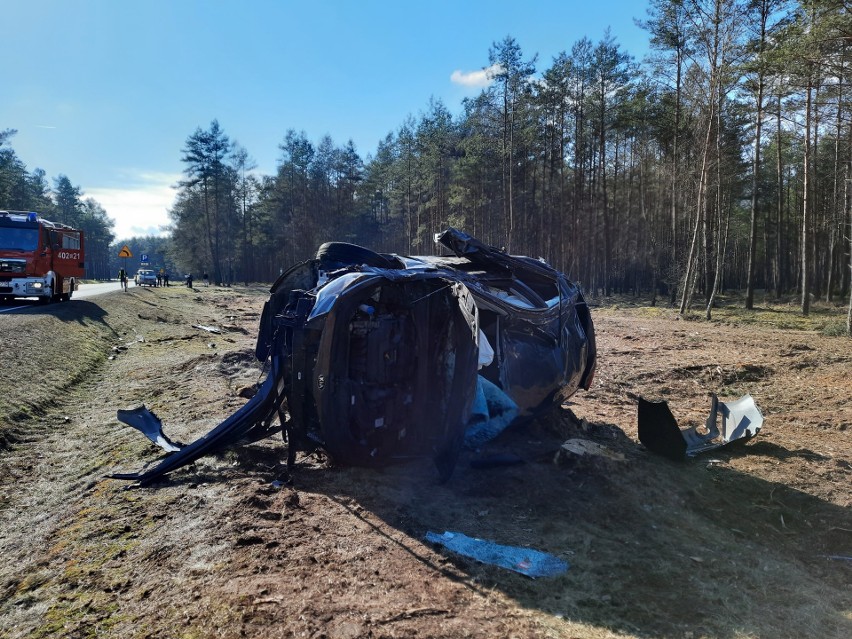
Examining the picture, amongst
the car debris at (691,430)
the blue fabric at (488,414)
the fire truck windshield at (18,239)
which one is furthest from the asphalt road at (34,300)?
the car debris at (691,430)

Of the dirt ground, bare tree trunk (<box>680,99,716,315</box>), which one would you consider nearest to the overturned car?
the dirt ground

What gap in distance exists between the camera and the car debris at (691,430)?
574 cm

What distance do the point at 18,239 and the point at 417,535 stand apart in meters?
17.5

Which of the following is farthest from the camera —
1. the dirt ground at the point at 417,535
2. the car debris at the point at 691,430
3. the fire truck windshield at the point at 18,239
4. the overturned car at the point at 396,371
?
the fire truck windshield at the point at 18,239

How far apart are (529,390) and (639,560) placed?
2.27 m

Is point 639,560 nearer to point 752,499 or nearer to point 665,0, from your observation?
point 752,499

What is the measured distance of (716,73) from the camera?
20.2 meters

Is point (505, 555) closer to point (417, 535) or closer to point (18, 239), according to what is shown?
point (417, 535)

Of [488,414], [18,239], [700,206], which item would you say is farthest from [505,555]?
[700,206]

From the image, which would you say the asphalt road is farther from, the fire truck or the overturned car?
the overturned car

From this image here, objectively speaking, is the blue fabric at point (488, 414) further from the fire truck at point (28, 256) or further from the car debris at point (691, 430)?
the fire truck at point (28, 256)

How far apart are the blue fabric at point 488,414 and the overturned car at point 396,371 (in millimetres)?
11

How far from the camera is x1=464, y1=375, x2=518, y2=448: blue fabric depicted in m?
5.23

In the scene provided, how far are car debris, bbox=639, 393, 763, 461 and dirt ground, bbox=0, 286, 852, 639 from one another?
0.17 metres
